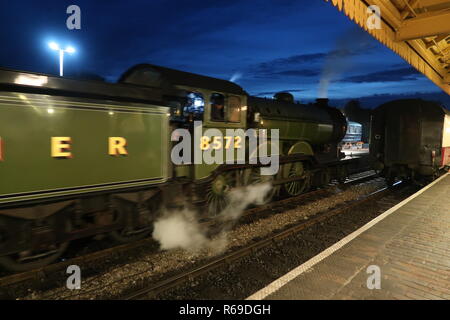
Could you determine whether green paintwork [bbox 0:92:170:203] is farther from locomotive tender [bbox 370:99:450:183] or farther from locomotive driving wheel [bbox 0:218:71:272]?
locomotive tender [bbox 370:99:450:183]

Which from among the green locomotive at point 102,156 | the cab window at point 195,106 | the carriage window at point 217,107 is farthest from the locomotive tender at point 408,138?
the cab window at point 195,106

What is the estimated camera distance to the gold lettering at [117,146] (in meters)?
4.55

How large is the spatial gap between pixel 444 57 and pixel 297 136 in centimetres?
583

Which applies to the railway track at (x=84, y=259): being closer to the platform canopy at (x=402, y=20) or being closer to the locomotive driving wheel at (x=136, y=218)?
the locomotive driving wheel at (x=136, y=218)

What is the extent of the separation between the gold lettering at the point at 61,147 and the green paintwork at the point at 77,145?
0.06 m

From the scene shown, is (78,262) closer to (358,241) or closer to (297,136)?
(358,241)

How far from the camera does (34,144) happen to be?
3.73m

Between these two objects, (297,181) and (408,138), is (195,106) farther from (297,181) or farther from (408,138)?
(408,138)

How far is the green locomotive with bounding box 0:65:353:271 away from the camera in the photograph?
3.66 metres

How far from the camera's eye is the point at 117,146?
4.64 m

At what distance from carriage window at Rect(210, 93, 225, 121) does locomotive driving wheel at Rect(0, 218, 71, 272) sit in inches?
138

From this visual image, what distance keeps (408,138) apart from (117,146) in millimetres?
10660

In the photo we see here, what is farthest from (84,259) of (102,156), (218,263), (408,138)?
(408,138)
